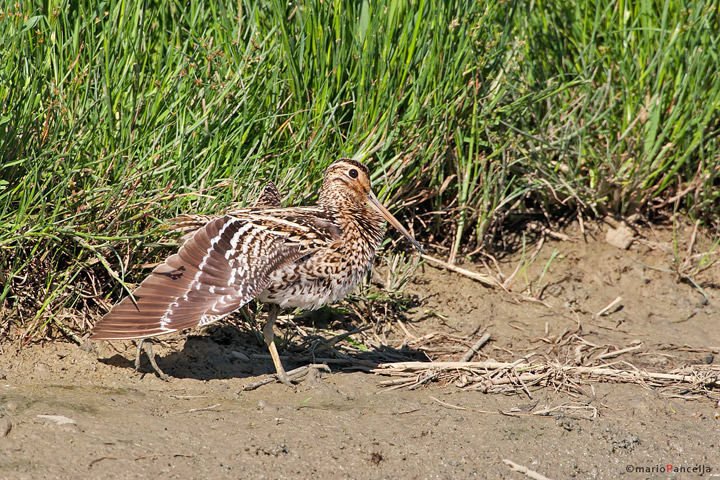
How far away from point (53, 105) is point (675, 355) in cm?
368

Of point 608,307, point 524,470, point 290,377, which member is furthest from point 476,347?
point 524,470

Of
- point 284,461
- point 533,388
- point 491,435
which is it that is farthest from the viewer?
point 533,388

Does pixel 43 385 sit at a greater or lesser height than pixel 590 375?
greater

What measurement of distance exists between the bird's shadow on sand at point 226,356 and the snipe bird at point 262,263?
10.0 inches

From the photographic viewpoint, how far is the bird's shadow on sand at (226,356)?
4.26 m

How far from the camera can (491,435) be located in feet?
12.5

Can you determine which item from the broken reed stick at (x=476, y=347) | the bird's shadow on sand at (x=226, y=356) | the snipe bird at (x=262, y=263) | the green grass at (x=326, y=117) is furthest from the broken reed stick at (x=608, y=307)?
the snipe bird at (x=262, y=263)

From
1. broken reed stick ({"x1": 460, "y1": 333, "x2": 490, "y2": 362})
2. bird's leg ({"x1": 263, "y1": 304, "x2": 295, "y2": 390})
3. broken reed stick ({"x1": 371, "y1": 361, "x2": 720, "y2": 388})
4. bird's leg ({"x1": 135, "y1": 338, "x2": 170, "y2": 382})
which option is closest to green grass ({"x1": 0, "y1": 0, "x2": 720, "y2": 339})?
bird's leg ({"x1": 135, "y1": 338, "x2": 170, "y2": 382})

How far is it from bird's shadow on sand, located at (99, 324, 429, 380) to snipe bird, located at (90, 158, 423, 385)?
255 mm

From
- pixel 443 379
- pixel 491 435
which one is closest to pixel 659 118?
pixel 443 379

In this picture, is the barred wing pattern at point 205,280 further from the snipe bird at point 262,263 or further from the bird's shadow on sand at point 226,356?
the bird's shadow on sand at point 226,356

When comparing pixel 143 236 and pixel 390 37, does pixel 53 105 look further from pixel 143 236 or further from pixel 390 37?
pixel 390 37

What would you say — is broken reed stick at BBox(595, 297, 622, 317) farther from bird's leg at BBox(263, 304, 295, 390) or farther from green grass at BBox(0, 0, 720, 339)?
bird's leg at BBox(263, 304, 295, 390)

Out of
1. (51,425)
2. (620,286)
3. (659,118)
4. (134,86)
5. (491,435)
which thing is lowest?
(620,286)
